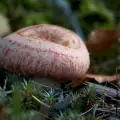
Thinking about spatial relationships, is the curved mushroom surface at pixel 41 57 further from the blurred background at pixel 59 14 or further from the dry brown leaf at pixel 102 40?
the blurred background at pixel 59 14

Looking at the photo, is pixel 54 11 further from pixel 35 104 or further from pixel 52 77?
pixel 35 104

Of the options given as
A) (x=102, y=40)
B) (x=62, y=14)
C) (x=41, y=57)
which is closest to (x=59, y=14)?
(x=62, y=14)

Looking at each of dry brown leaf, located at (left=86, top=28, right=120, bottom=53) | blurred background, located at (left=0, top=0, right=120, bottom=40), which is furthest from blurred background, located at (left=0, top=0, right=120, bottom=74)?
dry brown leaf, located at (left=86, top=28, right=120, bottom=53)

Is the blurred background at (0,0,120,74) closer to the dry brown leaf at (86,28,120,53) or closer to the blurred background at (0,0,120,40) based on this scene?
the blurred background at (0,0,120,40)

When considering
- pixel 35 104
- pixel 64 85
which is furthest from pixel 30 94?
pixel 64 85

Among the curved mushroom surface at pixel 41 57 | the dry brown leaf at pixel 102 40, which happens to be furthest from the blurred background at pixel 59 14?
the curved mushroom surface at pixel 41 57
